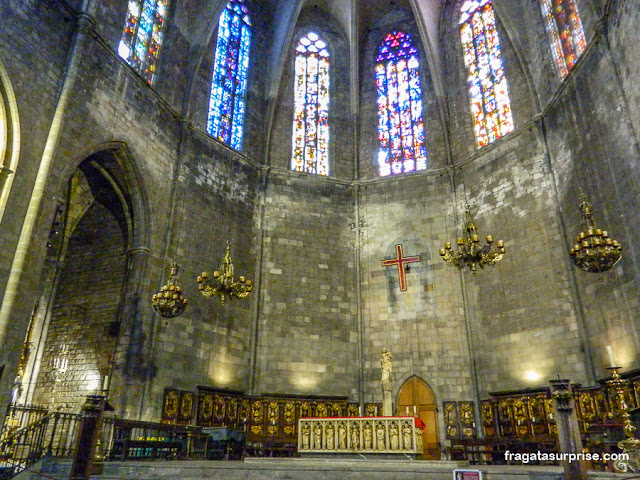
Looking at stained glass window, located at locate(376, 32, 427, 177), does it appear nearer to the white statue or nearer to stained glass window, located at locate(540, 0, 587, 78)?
stained glass window, located at locate(540, 0, 587, 78)

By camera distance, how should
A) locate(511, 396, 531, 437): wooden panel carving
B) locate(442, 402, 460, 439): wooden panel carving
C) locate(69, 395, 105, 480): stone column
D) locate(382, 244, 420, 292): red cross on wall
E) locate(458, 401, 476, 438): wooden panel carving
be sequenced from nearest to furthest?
locate(69, 395, 105, 480): stone column
locate(511, 396, 531, 437): wooden panel carving
locate(458, 401, 476, 438): wooden panel carving
locate(442, 402, 460, 439): wooden panel carving
locate(382, 244, 420, 292): red cross on wall

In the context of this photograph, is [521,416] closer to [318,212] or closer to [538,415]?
[538,415]

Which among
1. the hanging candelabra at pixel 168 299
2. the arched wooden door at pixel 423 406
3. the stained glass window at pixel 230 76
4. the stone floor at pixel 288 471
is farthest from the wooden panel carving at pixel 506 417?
the stained glass window at pixel 230 76

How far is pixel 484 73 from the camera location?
788 inches

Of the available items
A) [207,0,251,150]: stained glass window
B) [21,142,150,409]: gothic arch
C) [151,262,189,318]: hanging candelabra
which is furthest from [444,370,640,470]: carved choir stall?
[207,0,251,150]: stained glass window

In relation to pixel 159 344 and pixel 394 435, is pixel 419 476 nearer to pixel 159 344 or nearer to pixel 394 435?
pixel 394 435

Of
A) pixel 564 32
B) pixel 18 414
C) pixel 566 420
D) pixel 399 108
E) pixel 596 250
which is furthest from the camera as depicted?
pixel 399 108

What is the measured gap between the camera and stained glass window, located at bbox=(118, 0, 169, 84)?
1602 cm

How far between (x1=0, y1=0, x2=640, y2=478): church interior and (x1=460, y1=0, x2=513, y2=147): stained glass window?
11cm

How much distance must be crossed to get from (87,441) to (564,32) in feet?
55.8

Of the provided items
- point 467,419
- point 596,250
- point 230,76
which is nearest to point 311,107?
point 230,76

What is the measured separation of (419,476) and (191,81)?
1495 cm

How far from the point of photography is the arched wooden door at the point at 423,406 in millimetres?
16609

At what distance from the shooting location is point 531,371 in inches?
603
